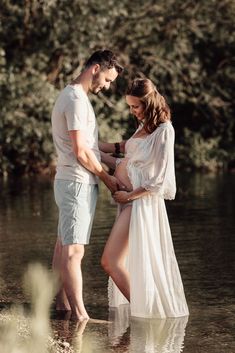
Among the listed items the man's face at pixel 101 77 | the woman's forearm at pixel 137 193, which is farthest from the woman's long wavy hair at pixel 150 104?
the woman's forearm at pixel 137 193

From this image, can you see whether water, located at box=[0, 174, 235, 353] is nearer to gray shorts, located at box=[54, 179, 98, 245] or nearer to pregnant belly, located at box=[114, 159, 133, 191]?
gray shorts, located at box=[54, 179, 98, 245]

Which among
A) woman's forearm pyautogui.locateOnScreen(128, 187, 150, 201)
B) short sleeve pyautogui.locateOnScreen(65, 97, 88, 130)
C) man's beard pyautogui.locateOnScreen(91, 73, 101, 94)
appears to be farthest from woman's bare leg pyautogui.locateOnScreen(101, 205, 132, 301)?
man's beard pyautogui.locateOnScreen(91, 73, 101, 94)

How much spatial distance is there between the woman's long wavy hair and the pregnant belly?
1.14ft

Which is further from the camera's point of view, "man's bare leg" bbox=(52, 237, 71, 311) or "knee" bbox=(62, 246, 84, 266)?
"man's bare leg" bbox=(52, 237, 71, 311)

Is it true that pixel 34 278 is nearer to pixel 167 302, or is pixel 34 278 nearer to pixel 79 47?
pixel 167 302

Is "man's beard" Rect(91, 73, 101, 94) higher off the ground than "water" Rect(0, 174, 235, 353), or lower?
higher

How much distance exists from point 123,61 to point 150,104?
67.6 feet

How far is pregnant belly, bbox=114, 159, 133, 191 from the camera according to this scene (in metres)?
8.02

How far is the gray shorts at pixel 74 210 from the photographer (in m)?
7.73

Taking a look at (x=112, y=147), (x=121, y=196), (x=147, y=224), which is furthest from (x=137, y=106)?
(x=147, y=224)

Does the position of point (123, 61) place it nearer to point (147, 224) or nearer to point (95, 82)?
point (95, 82)

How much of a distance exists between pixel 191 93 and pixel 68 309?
22955 millimetres

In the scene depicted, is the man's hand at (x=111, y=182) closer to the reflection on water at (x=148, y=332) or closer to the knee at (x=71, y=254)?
the knee at (x=71, y=254)

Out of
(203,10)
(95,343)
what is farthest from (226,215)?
(203,10)
